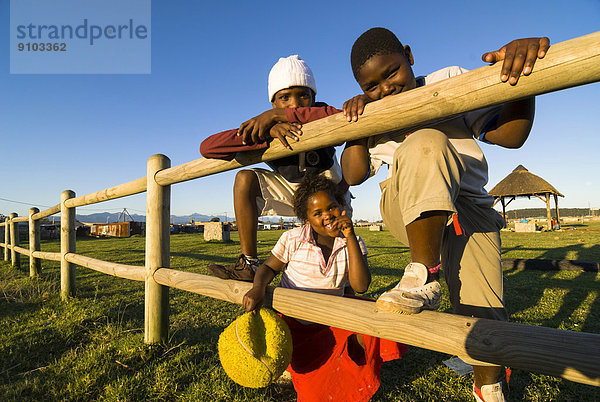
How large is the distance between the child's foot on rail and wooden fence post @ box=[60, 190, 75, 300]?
3286 mm

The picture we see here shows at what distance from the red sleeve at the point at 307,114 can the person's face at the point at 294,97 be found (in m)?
0.92

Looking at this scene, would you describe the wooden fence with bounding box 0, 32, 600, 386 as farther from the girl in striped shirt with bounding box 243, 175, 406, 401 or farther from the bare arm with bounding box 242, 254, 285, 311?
the girl in striped shirt with bounding box 243, 175, 406, 401

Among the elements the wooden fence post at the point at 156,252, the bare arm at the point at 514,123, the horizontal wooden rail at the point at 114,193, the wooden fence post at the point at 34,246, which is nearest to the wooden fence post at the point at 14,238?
the wooden fence post at the point at 34,246

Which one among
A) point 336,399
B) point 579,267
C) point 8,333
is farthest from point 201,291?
point 579,267

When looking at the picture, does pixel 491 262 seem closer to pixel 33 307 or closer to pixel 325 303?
pixel 325 303

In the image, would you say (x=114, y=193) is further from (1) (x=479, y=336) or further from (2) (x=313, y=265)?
(1) (x=479, y=336)

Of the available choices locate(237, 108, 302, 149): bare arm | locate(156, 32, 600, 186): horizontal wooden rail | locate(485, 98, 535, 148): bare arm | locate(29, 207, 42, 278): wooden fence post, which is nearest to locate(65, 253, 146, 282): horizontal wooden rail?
locate(237, 108, 302, 149): bare arm

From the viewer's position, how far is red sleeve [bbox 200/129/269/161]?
1659 millimetres

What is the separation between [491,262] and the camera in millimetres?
1511

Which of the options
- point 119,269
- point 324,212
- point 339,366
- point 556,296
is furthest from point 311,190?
point 556,296

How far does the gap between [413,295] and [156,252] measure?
204 centimetres

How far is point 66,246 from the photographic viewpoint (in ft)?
14.1

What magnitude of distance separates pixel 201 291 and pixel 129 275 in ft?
3.71

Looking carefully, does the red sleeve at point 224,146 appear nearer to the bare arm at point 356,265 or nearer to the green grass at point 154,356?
the bare arm at point 356,265
